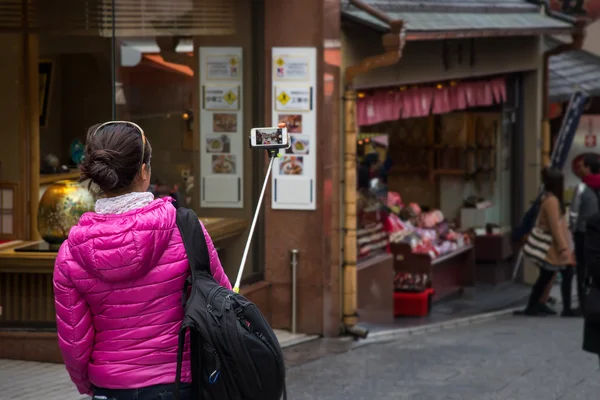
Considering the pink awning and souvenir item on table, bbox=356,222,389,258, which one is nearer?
souvenir item on table, bbox=356,222,389,258

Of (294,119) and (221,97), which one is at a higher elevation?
(221,97)

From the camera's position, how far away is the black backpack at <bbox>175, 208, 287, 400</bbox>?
12.0ft

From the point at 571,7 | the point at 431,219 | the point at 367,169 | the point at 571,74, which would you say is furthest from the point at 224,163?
the point at 571,74

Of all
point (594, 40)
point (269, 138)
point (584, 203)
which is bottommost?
point (584, 203)

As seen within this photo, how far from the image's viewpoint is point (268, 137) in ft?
14.7

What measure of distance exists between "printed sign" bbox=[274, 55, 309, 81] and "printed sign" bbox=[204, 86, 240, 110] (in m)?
0.49

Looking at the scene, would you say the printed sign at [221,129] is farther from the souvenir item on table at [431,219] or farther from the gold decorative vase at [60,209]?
the souvenir item on table at [431,219]

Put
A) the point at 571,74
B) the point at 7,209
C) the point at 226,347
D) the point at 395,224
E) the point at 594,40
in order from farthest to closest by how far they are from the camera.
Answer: the point at 594,40
the point at 571,74
the point at 395,224
the point at 7,209
the point at 226,347

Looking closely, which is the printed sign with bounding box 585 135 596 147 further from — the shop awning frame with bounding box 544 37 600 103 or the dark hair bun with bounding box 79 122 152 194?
the dark hair bun with bounding box 79 122 152 194

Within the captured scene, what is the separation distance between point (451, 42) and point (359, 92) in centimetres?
208

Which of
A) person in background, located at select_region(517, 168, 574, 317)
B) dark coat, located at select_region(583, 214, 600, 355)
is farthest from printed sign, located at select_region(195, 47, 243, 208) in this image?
dark coat, located at select_region(583, 214, 600, 355)

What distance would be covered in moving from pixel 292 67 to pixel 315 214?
135cm

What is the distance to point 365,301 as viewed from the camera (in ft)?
38.9

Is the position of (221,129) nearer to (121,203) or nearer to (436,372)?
(436,372)
